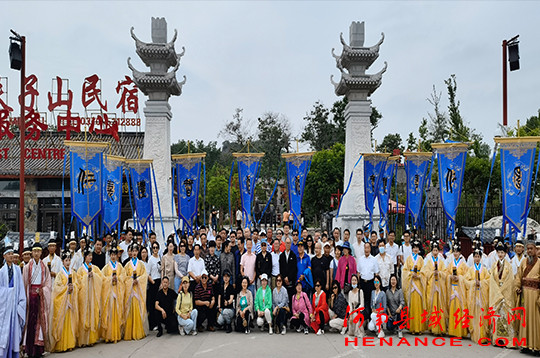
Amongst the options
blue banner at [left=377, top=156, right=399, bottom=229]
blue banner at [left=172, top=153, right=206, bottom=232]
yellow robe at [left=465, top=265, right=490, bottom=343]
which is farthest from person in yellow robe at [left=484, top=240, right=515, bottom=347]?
blue banner at [left=172, top=153, right=206, bottom=232]

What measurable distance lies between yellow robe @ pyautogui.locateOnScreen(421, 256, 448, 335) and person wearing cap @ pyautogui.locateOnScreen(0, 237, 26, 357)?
645 centimetres

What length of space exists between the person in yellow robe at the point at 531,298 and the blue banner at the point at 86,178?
28.0ft

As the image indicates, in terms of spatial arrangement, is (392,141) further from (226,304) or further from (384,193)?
(226,304)

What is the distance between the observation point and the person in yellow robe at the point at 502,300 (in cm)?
676

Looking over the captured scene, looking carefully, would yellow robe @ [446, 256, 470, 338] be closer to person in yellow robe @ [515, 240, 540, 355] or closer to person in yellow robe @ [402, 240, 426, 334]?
person in yellow robe @ [402, 240, 426, 334]

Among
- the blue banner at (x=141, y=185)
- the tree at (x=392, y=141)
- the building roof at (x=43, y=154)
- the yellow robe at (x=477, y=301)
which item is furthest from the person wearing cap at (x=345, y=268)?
the tree at (x=392, y=141)

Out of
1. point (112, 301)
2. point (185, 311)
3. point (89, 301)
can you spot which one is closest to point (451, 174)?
point (185, 311)

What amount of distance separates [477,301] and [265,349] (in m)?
3.61

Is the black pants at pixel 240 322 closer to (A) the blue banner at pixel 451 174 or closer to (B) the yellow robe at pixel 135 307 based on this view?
(B) the yellow robe at pixel 135 307

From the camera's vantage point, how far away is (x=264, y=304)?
7.62m

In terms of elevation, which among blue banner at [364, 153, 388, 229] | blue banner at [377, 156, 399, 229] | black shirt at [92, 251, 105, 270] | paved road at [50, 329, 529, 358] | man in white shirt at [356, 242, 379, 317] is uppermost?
blue banner at [364, 153, 388, 229]

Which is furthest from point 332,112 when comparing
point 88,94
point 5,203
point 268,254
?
point 268,254

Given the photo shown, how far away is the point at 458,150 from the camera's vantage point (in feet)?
32.8

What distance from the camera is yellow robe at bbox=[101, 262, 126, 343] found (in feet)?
23.3
